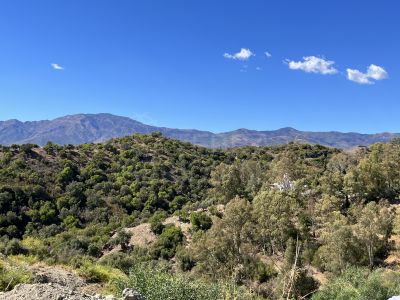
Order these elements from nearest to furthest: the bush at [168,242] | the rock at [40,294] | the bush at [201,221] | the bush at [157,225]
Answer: the rock at [40,294], the bush at [168,242], the bush at [201,221], the bush at [157,225]

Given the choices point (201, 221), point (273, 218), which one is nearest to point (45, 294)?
point (273, 218)

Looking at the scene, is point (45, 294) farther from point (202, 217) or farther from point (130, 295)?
point (202, 217)

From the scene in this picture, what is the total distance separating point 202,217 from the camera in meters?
42.6

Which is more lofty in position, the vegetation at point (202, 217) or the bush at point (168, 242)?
the vegetation at point (202, 217)

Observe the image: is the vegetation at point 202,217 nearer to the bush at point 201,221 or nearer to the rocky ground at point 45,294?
the bush at point 201,221

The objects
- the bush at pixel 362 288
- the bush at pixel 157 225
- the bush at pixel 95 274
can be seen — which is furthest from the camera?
the bush at pixel 157 225

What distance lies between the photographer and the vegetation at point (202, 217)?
23.9 meters

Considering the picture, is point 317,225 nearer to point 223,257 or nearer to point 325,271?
point 325,271

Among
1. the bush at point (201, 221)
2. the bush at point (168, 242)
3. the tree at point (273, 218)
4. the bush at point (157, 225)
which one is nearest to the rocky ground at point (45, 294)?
the tree at point (273, 218)

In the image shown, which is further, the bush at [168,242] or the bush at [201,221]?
the bush at [201,221]

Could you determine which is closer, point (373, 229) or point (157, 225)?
point (373, 229)

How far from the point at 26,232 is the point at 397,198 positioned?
126 feet

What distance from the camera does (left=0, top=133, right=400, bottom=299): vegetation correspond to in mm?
23878

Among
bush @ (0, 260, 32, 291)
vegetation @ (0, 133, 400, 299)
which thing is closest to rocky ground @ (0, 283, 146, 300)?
vegetation @ (0, 133, 400, 299)
